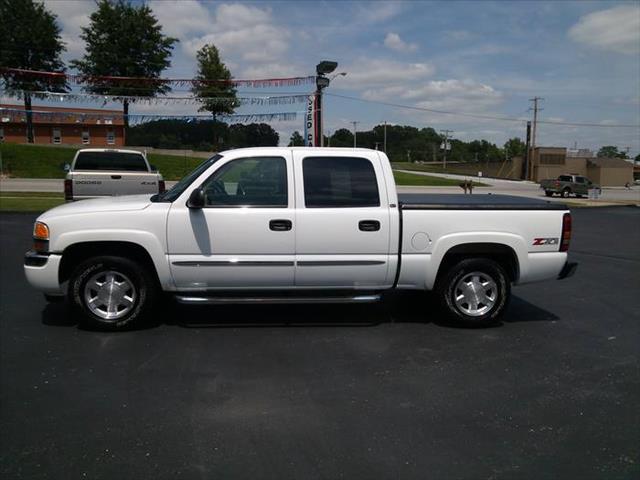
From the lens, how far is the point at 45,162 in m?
42.5

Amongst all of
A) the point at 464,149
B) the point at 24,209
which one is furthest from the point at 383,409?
the point at 464,149

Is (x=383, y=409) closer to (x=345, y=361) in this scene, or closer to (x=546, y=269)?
(x=345, y=361)

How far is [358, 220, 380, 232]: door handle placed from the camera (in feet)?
17.8

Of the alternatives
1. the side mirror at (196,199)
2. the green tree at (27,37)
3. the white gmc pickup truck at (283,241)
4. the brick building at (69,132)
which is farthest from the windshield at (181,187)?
the brick building at (69,132)

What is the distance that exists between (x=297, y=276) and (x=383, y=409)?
75.9 inches

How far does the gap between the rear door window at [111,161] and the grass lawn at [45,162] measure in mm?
25241

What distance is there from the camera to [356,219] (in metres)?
5.42

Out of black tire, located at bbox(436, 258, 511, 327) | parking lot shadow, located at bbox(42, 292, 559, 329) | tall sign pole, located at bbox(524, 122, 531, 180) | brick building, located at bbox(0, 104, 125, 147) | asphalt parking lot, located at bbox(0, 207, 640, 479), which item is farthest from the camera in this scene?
tall sign pole, located at bbox(524, 122, 531, 180)

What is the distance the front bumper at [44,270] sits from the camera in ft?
17.4

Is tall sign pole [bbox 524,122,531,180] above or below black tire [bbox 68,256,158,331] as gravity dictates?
above

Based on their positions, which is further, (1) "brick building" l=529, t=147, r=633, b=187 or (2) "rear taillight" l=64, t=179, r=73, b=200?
(1) "brick building" l=529, t=147, r=633, b=187

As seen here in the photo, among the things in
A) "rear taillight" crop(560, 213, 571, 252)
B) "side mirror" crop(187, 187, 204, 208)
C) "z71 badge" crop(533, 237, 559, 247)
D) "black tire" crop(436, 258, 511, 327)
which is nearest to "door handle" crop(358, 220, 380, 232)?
"black tire" crop(436, 258, 511, 327)

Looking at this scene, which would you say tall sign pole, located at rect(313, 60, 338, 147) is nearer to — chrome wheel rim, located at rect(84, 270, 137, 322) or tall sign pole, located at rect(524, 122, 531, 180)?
chrome wheel rim, located at rect(84, 270, 137, 322)

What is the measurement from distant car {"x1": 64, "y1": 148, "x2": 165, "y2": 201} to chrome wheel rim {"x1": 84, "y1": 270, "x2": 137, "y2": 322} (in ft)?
27.4
